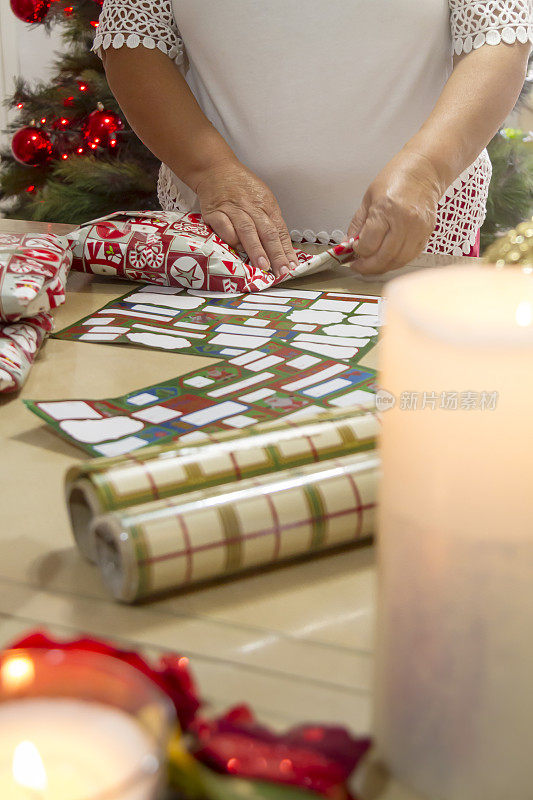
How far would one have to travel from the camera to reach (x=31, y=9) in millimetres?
2369

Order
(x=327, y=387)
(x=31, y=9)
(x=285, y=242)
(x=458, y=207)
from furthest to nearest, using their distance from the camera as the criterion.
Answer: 1. (x=31, y=9)
2. (x=458, y=207)
3. (x=285, y=242)
4. (x=327, y=387)

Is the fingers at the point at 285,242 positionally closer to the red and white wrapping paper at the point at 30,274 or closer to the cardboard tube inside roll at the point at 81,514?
the red and white wrapping paper at the point at 30,274

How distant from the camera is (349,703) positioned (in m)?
0.35

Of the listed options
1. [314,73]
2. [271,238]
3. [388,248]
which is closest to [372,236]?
[388,248]

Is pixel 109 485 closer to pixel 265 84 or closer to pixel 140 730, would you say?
pixel 140 730

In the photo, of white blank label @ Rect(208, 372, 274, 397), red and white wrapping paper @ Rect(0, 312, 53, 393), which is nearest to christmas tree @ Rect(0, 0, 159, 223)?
red and white wrapping paper @ Rect(0, 312, 53, 393)

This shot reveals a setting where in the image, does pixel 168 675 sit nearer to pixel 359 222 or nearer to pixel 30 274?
pixel 30 274

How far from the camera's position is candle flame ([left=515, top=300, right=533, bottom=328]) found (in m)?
0.24

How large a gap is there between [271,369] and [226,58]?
70cm

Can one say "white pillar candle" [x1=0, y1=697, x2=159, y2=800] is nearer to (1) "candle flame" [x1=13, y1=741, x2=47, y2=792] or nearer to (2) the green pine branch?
(1) "candle flame" [x1=13, y1=741, x2=47, y2=792]

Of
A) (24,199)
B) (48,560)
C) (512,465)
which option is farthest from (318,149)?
(24,199)

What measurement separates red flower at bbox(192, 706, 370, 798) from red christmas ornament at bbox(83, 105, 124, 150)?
2.34 metres

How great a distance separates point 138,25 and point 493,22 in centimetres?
48

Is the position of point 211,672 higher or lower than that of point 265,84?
lower
